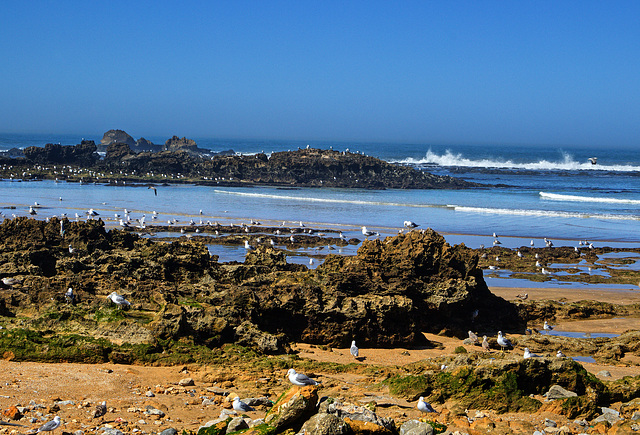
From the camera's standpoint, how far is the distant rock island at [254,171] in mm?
58719

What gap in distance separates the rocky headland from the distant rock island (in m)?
43.9

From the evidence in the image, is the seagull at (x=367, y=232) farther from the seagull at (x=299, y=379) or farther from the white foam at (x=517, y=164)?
the white foam at (x=517, y=164)

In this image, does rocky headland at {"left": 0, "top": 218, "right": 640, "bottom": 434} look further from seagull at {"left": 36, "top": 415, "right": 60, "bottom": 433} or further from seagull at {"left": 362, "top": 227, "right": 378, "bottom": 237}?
seagull at {"left": 362, "top": 227, "right": 378, "bottom": 237}

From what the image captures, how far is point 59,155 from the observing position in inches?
2842

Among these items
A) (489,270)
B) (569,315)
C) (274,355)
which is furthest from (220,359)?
(489,270)

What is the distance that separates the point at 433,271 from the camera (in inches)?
515

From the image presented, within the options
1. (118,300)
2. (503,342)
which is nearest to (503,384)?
(503,342)

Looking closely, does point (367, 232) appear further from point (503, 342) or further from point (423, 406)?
point (423, 406)

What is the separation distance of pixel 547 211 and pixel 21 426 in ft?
121

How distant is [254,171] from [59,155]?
25185 millimetres

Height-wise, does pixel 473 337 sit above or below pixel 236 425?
below

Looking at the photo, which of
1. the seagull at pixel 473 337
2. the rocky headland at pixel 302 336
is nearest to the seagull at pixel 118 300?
the rocky headland at pixel 302 336

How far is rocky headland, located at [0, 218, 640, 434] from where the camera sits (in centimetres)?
683

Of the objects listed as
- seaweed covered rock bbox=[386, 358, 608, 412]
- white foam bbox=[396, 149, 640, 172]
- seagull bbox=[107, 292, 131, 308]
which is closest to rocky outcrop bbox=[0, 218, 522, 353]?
seagull bbox=[107, 292, 131, 308]
